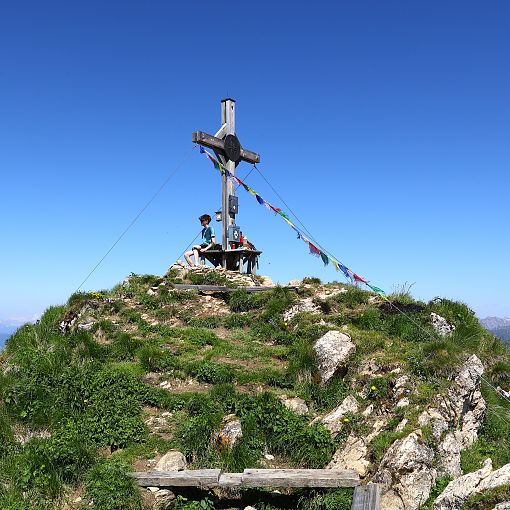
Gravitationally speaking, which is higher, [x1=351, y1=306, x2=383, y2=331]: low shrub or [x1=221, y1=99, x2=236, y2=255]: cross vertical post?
[x1=221, y1=99, x2=236, y2=255]: cross vertical post

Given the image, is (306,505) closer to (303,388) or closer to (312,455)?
(312,455)

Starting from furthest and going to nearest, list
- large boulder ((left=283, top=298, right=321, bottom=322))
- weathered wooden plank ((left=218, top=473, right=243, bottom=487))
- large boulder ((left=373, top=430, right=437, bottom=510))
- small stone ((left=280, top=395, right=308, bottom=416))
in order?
large boulder ((left=283, top=298, right=321, bottom=322)), small stone ((left=280, top=395, right=308, bottom=416)), weathered wooden plank ((left=218, top=473, right=243, bottom=487)), large boulder ((left=373, top=430, right=437, bottom=510))

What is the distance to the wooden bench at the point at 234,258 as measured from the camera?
726 inches

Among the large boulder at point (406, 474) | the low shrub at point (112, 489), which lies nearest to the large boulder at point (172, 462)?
the low shrub at point (112, 489)

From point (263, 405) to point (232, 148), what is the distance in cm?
1189

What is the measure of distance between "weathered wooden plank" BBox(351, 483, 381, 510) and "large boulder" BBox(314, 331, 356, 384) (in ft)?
11.0

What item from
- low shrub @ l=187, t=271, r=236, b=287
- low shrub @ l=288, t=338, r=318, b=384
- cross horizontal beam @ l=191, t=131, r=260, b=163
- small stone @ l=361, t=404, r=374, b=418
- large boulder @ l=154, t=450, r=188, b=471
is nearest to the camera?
large boulder @ l=154, t=450, r=188, b=471

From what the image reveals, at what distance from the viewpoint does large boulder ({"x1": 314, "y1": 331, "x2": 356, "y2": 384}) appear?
418 inches

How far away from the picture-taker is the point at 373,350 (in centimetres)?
1088

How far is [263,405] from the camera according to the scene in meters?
9.44

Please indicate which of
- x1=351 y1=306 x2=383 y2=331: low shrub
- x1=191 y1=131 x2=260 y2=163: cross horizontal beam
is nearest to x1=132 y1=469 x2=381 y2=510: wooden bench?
x1=351 y1=306 x2=383 y2=331: low shrub

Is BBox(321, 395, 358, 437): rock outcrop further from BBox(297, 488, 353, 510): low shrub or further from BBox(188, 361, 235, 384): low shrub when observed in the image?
BBox(188, 361, 235, 384): low shrub

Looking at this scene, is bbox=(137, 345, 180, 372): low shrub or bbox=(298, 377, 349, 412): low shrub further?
bbox=(137, 345, 180, 372): low shrub

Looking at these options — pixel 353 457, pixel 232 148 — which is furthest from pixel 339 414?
pixel 232 148
